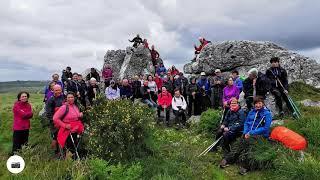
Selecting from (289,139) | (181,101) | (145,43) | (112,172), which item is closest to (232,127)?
(289,139)

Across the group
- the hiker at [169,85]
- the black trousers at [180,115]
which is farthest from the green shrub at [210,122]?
the hiker at [169,85]

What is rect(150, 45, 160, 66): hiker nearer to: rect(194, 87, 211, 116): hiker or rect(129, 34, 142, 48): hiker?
rect(129, 34, 142, 48): hiker

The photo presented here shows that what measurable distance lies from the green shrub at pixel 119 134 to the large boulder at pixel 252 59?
12393 millimetres

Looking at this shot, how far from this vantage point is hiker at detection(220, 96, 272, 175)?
12617 millimetres

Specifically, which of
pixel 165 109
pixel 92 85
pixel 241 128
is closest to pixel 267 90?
pixel 241 128

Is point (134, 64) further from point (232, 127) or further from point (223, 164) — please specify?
point (223, 164)

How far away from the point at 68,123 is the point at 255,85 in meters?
7.96

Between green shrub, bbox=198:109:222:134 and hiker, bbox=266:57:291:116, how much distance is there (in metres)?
2.65

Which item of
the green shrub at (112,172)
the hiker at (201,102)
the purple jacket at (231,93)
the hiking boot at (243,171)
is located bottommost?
the hiking boot at (243,171)

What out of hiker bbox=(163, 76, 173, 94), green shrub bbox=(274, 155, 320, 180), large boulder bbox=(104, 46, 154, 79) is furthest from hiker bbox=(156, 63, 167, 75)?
green shrub bbox=(274, 155, 320, 180)

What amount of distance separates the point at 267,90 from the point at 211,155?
4.19 m

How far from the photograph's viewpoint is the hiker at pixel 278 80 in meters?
16.9

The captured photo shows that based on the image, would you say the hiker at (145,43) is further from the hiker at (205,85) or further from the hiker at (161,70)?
Answer: the hiker at (205,85)

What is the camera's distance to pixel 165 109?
20.4 m
